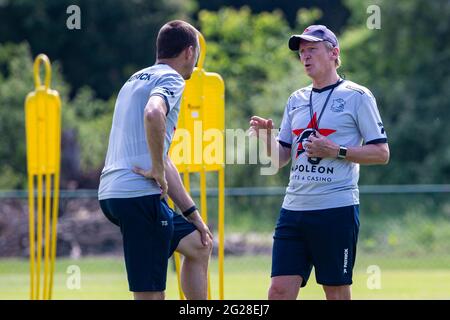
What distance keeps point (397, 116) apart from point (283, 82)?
11.5 ft

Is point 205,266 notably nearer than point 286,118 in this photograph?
Yes

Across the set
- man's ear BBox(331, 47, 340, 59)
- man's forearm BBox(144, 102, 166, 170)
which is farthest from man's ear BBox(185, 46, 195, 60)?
man's ear BBox(331, 47, 340, 59)

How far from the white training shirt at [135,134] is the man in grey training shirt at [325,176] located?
3.14 ft

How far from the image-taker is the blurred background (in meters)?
16.6

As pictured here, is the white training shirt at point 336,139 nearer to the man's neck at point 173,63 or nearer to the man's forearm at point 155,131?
the man's neck at point 173,63

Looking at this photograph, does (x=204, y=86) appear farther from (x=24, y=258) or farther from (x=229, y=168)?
(x=229, y=168)

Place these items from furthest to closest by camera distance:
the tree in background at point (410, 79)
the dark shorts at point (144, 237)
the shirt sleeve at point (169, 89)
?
the tree in background at point (410, 79) < the dark shorts at point (144, 237) < the shirt sleeve at point (169, 89)

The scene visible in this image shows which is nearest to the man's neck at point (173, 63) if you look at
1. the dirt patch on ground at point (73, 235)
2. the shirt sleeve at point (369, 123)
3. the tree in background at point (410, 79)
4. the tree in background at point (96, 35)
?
the shirt sleeve at point (369, 123)

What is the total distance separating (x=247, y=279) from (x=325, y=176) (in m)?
9.09

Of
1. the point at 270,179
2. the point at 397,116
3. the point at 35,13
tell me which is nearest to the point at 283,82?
the point at 397,116

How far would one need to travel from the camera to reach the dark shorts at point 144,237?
232 inches

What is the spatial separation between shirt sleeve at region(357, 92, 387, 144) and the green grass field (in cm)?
561

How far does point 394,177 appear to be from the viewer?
2455 cm

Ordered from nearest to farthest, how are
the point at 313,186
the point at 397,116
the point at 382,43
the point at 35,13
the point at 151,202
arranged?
the point at 151,202 < the point at 313,186 < the point at 397,116 < the point at 382,43 < the point at 35,13
